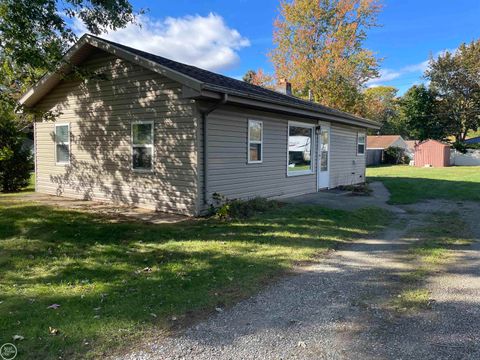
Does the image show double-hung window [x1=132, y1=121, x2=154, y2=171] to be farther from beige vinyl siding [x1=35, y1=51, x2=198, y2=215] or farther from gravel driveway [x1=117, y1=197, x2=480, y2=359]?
gravel driveway [x1=117, y1=197, x2=480, y2=359]

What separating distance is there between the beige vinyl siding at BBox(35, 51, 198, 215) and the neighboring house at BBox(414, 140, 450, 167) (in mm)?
32340

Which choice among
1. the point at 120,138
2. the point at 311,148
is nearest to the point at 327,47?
the point at 311,148

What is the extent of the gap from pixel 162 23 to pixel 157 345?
13566mm

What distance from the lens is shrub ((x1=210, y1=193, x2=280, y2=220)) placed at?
797cm

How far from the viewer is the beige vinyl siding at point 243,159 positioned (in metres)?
8.50

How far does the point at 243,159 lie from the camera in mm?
9469

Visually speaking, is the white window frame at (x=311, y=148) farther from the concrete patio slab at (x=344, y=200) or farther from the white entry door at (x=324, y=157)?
the concrete patio slab at (x=344, y=200)

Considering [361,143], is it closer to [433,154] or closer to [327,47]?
[327,47]

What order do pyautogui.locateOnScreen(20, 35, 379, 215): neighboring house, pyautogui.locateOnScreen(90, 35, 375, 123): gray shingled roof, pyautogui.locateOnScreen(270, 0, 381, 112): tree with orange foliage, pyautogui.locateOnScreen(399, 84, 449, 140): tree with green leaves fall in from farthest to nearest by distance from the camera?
pyautogui.locateOnScreen(399, 84, 449, 140): tree with green leaves < pyautogui.locateOnScreen(270, 0, 381, 112): tree with orange foliage < pyautogui.locateOnScreen(20, 35, 379, 215): neighboring house < pyautogui.locateOnScreen(90, 35, 375, 123): gray shingled roof

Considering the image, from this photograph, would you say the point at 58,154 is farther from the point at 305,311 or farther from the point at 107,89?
the point at 305,311

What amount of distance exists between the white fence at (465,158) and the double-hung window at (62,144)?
36692 mm

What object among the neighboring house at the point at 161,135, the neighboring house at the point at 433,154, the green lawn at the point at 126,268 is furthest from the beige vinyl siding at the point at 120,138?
the neighboring house at the point at 433,154

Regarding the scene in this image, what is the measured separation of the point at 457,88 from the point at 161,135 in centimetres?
4247

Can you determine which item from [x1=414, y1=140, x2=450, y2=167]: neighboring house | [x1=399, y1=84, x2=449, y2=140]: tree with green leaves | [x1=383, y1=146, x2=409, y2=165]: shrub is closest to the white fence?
[x1=414, y1=140, x2=450, y2=167]: neighboring house
